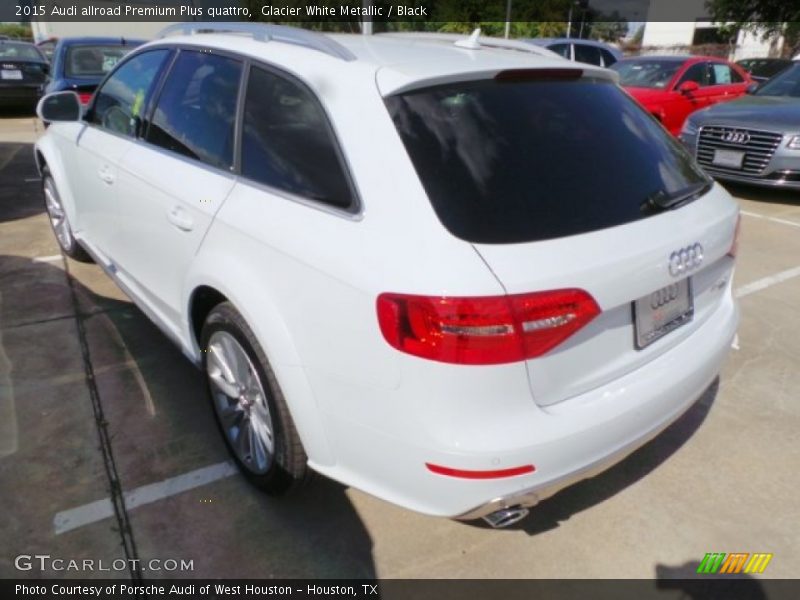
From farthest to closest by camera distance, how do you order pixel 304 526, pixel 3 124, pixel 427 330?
1. pixel 3 124
2. pixel 304 526
3. pixel 427 330

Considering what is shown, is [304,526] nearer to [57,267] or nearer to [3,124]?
[57,267]

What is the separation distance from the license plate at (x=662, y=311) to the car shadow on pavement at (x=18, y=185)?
616 cm

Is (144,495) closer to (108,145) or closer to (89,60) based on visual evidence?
(108,145)

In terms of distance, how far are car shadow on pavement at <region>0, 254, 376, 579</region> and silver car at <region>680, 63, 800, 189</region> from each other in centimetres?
643

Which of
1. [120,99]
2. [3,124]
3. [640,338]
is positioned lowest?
[3,124]

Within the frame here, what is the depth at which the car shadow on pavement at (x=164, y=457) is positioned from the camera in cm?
228

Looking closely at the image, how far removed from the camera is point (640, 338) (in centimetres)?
200

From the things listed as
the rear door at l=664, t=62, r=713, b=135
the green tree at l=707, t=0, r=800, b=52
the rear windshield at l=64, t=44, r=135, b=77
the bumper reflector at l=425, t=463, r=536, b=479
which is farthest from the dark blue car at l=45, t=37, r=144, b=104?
the green tree at l=707, t=0, r=800, b=52

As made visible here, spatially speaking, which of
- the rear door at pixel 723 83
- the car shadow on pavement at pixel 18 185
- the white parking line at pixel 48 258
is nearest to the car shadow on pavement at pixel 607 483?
the white parking line at pixel 48 258

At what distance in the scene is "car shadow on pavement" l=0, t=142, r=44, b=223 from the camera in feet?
20.9

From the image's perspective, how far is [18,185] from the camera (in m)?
7.41

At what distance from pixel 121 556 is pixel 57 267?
10.7 feet

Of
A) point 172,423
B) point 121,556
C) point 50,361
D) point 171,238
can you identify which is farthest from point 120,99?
point 121,556

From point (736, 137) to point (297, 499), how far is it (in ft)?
22.0
